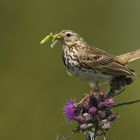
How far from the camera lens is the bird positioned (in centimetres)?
1204

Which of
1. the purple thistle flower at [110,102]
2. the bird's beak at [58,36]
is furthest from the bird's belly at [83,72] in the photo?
the purple thistle flower at [110,102]

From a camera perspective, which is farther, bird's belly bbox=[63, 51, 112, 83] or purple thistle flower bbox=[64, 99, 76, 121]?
bird's belly bbox=[63, 51, 112, 83]

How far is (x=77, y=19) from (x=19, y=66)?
6.39 feet

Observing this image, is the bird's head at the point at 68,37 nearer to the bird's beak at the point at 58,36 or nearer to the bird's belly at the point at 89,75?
the bird's beak at the point at 58,36

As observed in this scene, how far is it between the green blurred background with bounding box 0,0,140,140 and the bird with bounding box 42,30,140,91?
487cm

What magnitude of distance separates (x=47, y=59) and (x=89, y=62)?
8.42 metres

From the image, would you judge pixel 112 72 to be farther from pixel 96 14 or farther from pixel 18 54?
pixel 96 14

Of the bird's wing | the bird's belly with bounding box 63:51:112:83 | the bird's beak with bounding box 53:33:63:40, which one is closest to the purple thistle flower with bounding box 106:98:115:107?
the bird's belly with bounding box 63:51:112:83

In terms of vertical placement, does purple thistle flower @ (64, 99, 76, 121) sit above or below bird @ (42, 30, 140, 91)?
below

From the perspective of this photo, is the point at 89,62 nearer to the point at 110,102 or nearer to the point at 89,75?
the point at 89,75

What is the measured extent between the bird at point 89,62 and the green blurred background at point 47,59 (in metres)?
4.87

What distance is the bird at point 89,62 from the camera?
39.5 ft

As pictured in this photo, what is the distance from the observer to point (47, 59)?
20.7 m

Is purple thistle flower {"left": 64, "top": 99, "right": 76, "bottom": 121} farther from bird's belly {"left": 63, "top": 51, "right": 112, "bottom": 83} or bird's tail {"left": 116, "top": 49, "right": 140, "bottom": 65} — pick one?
bird's tail {"left": 116, "top": 49, "right": 140, "bottom": 65}
